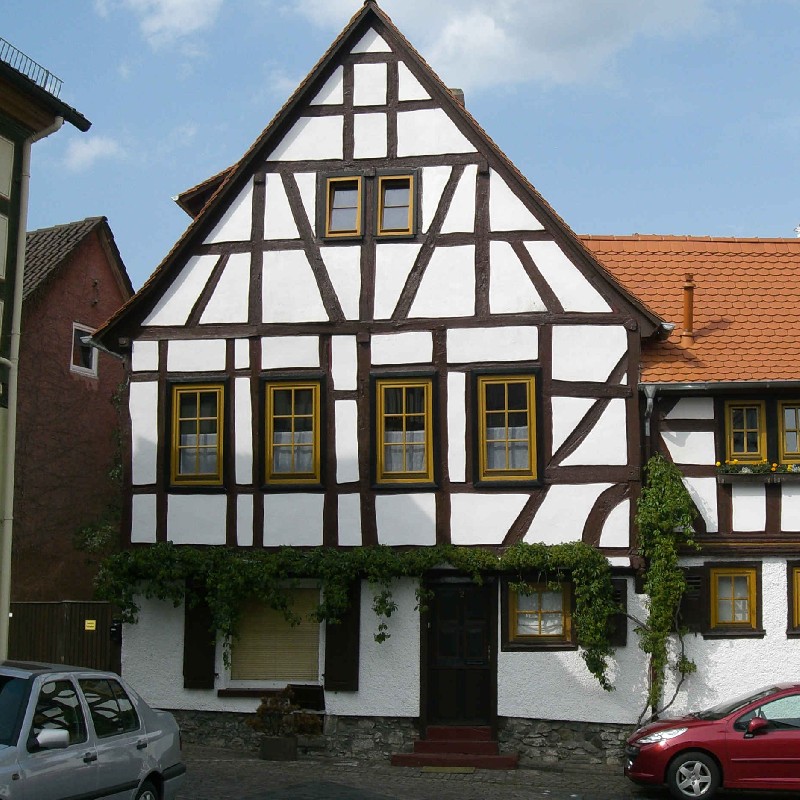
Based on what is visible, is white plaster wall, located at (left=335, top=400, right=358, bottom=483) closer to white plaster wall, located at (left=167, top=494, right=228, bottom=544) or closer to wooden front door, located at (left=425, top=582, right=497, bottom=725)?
white plaster wall, located at (left=167, top=494, right=228, bottom=544)

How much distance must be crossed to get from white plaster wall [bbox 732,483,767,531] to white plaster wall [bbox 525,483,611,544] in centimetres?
189

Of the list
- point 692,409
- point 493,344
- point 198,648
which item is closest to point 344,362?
point 493,344

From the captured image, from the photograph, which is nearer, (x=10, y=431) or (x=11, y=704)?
(x=11, y=704)

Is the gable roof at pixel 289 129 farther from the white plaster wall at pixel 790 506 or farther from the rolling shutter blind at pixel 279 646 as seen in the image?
the white plaster wall at pixel 790 506

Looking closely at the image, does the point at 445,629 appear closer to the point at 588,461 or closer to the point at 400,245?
the point at 588,461

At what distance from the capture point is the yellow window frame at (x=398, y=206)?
17.4 meters

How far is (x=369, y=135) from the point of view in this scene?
17703mm

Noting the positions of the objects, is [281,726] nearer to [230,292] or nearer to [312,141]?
[230,292]

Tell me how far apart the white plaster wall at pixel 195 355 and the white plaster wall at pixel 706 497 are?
23.1 feet

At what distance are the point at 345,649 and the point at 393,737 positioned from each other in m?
1.39

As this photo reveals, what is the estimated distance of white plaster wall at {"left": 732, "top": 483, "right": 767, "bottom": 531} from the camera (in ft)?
54.1

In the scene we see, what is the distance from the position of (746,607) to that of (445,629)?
4.22 m

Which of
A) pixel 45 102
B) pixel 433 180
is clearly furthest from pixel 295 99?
pixel 45 102

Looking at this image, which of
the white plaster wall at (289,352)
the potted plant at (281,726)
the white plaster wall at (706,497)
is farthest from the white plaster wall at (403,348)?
the potted plant at (281,726)
